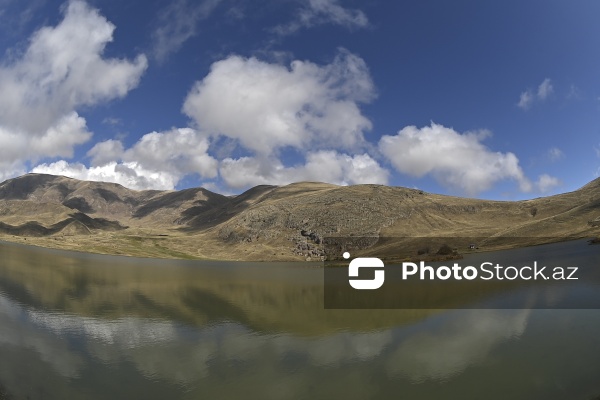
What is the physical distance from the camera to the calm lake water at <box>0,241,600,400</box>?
26016mm

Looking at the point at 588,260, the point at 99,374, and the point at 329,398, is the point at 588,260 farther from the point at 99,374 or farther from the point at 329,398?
the point at 99,374

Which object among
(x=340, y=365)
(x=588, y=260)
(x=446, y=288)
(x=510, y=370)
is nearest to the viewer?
(x=510, y=370)

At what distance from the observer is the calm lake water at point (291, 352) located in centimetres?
2602

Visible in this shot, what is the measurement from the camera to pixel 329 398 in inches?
983

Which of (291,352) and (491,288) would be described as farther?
(491,288)

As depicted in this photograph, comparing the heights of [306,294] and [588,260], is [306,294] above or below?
below

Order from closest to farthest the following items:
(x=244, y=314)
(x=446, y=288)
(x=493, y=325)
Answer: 1. (x=493, y=325)
2. (x=244, y=314)
3. (x=446, y=288)

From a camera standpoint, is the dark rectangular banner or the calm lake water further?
the dark rectangular banner

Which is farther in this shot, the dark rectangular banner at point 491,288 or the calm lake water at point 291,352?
the dark rectangular banner at point 491,288

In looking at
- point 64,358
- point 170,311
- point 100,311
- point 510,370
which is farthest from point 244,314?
point 510,370

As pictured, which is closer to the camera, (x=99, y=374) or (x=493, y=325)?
(x=99, y=374)

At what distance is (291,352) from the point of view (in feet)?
113

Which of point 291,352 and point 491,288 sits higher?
point 491,288

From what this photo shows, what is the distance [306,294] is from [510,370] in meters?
46.7
